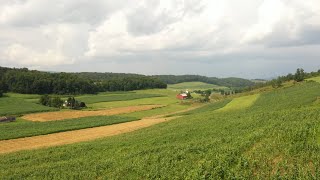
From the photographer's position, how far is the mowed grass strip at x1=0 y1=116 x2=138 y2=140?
5556 centimetres

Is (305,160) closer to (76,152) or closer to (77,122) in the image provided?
(76,152)

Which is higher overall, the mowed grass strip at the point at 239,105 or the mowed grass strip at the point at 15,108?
the mowed grass strip at the point at 239,105

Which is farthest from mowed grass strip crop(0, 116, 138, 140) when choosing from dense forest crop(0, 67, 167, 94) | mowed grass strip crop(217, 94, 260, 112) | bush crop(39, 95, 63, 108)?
dense forest crop(0, 67, 167, 94)

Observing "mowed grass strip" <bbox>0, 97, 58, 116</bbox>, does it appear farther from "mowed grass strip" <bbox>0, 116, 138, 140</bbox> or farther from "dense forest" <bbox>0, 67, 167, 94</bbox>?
"dense forest" <bbox>0, 67, 167, 94</bbox>

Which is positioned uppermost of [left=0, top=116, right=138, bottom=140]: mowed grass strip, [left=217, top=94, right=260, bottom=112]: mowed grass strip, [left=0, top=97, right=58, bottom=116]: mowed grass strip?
[left=217, top=94, right=260, bottom=112]: mowed grass strip

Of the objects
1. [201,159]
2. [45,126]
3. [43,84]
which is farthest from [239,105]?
[43,84]

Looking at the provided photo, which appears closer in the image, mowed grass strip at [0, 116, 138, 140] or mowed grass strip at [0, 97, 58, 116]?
mowed grass strip at [0, 116, 138, 140]

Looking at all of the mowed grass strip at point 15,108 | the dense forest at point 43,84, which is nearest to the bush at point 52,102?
the mowed grass strip at point 15,108

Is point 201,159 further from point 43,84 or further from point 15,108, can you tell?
point 43,84

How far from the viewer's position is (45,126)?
63.9 metres

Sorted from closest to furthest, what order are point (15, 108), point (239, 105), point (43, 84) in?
point (239, 105), point (15, 108), point (43, 84)

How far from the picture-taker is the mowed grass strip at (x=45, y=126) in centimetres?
5556

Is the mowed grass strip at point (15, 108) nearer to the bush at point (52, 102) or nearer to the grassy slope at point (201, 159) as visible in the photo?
the bush at point (52, 102)

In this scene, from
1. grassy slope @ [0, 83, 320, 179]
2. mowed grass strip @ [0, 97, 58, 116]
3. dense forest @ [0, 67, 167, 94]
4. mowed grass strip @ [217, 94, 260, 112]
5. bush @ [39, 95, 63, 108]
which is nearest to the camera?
grassy slope @ [0, 83, 320, 179]
